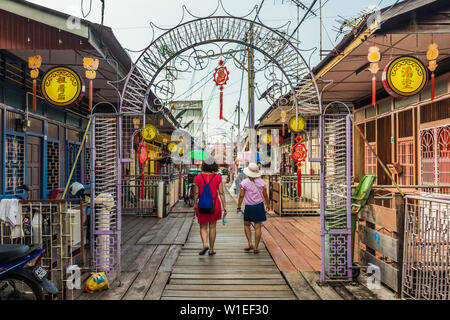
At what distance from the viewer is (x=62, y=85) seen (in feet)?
17.0

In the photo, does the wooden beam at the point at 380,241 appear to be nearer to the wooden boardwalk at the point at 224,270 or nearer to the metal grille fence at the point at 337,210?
the metal grille fence at the point at 337,210

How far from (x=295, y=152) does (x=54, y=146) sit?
25.3 feet

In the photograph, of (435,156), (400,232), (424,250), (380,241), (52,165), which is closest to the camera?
(424,250)

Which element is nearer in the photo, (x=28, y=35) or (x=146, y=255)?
(x=28, y=35)

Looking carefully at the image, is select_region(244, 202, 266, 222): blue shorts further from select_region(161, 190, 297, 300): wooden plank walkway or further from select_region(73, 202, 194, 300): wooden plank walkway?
select_region(73, 202, 194, 300): wooden plank walkway

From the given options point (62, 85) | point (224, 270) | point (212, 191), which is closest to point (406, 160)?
point (212, 191)

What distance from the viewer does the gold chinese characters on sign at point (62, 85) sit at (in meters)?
5.17

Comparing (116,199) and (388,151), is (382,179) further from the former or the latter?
(116,199)

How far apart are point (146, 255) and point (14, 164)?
381cm

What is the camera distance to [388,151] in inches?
386

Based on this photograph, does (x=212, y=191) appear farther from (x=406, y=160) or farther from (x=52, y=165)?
(x=406, y=160)

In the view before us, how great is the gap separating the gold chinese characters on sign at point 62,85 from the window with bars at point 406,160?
8435 millimetres

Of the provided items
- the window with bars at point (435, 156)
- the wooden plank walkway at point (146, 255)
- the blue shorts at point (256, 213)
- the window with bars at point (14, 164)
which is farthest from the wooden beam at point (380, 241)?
the window with bars at point (14, 164)
